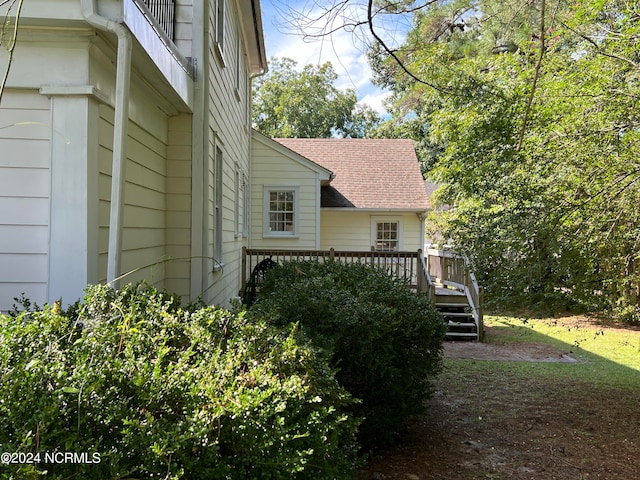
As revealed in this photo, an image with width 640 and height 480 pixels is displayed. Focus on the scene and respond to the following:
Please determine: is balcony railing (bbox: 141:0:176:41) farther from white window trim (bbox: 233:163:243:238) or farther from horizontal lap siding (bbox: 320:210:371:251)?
horizontal lap siding (bbox: 320:210:371:251)

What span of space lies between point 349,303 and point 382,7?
2345 mm

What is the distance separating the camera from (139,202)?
14.9 feet

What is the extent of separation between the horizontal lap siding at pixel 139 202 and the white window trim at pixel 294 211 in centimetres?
909

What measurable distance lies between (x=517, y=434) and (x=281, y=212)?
33.9 feet

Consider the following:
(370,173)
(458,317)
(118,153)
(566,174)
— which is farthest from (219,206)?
(370,173)

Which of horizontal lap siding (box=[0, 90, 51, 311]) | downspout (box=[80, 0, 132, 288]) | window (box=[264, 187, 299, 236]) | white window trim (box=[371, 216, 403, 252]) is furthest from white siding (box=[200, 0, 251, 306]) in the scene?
white window trim (box=[371, 216, 403, 252])

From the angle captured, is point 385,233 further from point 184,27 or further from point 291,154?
point 184,27

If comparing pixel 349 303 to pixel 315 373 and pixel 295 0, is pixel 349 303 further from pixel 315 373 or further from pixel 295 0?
pixel 295 0

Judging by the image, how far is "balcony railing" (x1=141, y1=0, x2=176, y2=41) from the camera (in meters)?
4.79

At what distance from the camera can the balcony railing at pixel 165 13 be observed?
15.7ft

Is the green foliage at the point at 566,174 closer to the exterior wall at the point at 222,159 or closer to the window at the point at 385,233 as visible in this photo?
the exterior wall at the point at 222,159

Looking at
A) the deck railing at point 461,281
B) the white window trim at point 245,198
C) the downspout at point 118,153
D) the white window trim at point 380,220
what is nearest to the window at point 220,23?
the downspout at point 118,153

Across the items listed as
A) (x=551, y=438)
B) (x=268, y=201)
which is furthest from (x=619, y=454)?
(x=268, y=201)

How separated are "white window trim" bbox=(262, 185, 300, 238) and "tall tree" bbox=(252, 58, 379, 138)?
20.3m
